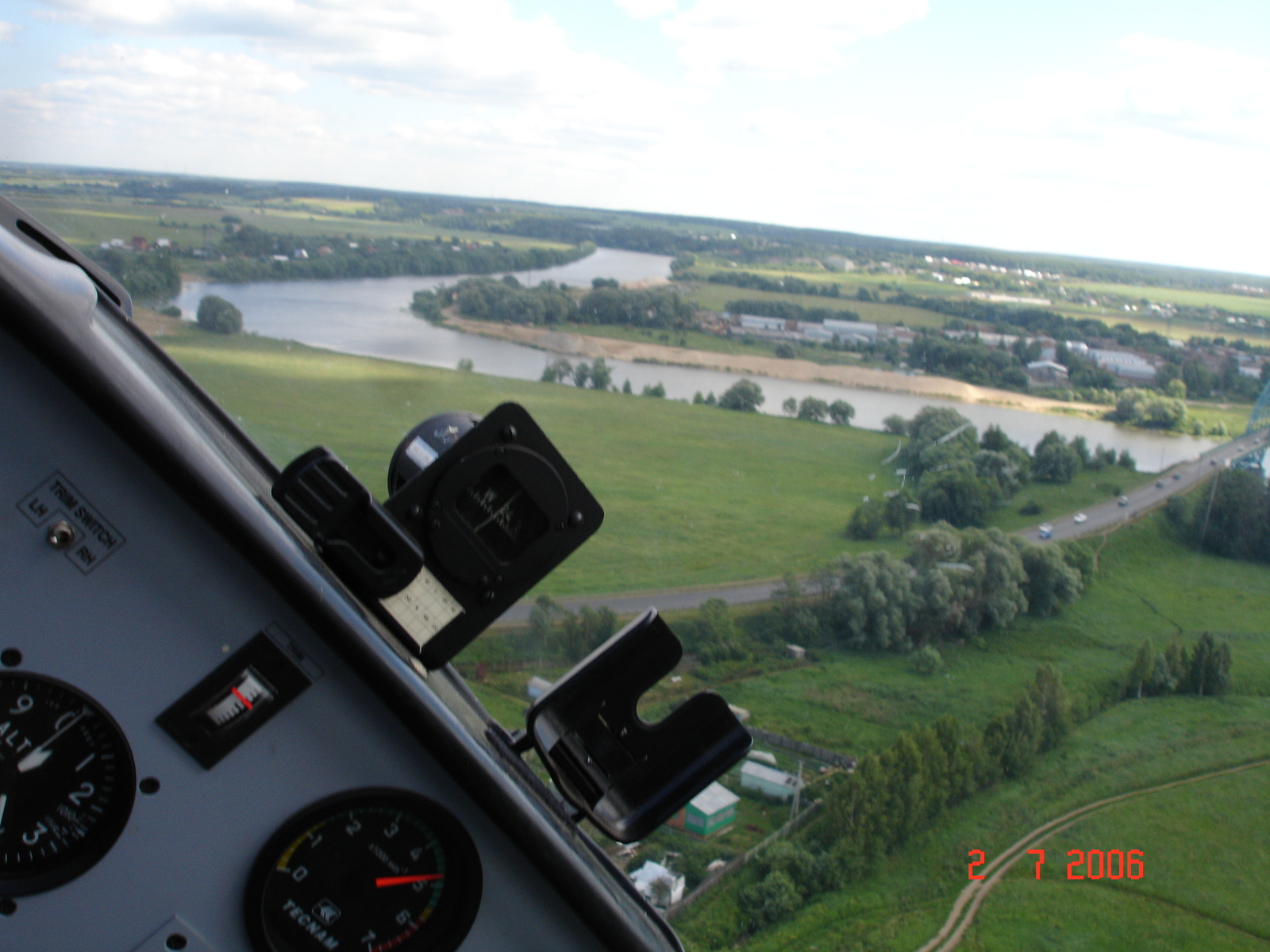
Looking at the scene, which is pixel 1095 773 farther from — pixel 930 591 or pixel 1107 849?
pixel 930 591

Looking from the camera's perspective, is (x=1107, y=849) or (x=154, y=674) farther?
(x=1107, y=849)

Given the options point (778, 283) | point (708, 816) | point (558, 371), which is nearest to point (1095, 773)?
point (708, 816)

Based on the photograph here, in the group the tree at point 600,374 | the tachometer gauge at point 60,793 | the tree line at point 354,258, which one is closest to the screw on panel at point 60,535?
the tachometer gauge at point 60,793

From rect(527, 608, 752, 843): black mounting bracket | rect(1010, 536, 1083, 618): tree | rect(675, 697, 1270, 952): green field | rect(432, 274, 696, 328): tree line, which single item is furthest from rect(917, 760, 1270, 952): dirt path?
rect(432, 274, 696, 328): tree line

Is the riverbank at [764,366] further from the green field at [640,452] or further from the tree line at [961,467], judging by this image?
the green field at [640,452]

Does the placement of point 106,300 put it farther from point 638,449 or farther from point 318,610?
point 638,449

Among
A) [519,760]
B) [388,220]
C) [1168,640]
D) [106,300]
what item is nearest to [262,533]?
[519,760]
